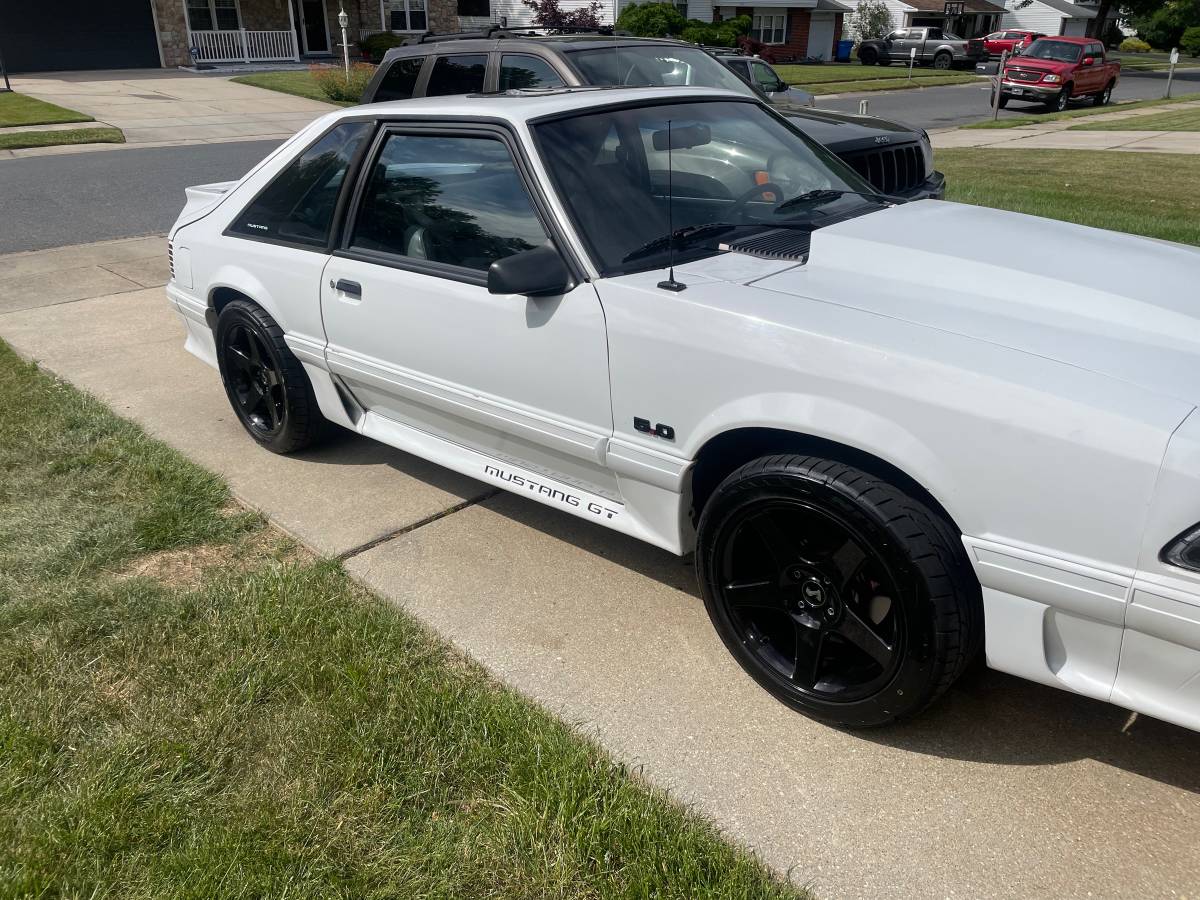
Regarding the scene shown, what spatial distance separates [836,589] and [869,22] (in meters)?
50.5

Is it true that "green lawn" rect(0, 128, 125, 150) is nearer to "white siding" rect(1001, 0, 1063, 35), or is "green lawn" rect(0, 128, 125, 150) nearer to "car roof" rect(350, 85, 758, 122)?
"car roof" rect(350, 85, 758, 122)

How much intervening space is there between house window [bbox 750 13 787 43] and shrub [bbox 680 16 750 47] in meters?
7.52

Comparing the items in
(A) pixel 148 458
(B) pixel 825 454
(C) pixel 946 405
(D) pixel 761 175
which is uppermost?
(D) pixel 761 175

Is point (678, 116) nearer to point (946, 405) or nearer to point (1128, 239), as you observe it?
point (1128, 239)

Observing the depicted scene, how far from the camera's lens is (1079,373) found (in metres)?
2.28

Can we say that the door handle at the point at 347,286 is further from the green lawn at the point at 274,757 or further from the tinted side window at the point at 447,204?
the green lawn at the point at 274,757

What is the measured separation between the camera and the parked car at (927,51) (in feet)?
133

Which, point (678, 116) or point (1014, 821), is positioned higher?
point (678, 116)

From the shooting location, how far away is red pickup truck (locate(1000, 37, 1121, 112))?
2452 cm

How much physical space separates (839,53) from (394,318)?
46544mm

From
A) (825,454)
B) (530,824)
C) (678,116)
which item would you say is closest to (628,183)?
(678,116)

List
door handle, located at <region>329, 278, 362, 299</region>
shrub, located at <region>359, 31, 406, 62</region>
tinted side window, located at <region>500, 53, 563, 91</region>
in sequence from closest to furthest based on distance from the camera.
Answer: door handle, located at <region>329, 278, 362, 299</region>, tinted side window, located at <region>500, 53, 563, 91</region>, shrub, located at <region>359, 31, 406, 62</region>

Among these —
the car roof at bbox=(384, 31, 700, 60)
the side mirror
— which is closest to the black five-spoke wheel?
the side mirror

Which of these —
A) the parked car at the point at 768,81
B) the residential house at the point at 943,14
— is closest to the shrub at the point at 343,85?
the parked car at the point at 768,81
